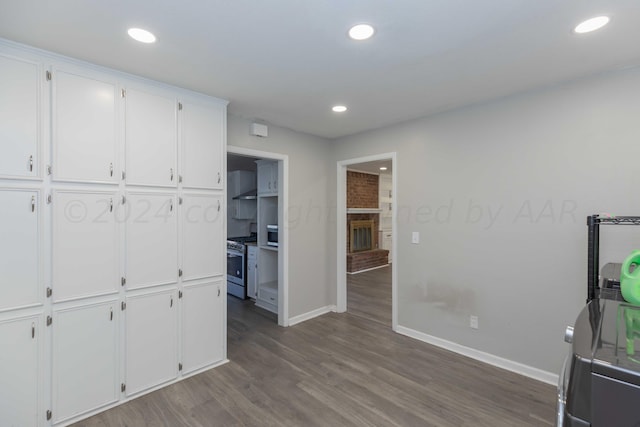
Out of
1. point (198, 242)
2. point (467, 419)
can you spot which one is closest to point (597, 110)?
point (467, 419)

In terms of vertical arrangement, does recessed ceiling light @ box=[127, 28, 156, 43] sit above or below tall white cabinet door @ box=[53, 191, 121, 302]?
above

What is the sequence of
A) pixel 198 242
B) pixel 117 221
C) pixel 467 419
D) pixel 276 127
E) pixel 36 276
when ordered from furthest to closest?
pixel 276 127 < pixel 198 242 < pixel 117 221 < pixel 467 419 < pixel 36 276

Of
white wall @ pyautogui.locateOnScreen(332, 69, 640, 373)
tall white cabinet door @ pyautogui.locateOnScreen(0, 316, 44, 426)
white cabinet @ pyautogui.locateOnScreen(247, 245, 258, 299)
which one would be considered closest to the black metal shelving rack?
white wall @ pyautogui.locateOnScreen(332, 69, 640, 373)

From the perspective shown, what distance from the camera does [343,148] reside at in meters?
4.23

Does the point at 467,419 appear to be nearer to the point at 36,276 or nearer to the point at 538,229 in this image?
the point at 538,229

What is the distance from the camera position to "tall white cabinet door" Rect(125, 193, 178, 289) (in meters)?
2.31

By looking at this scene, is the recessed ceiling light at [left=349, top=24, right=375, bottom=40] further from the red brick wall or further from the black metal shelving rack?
the red brick wall

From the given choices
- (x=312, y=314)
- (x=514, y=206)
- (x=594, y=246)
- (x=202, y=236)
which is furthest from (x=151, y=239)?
(x=514, y=206)

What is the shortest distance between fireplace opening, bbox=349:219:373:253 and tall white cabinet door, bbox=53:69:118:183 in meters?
A: 5.58

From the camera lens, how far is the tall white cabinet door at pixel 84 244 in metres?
2.01

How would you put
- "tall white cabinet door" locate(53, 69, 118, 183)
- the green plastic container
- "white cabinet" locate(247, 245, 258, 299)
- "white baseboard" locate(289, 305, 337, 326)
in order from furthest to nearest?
"white cabinet" locate(247, 245, 258, 299) < "white baseboard" locate(289, 305, 337, 326) < "tall white cabinet door" locate(53, 69, 118, 183) < the green plastic container

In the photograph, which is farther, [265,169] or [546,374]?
[265,169]

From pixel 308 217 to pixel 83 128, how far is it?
103 inches

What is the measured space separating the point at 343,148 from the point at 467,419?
331 cm
